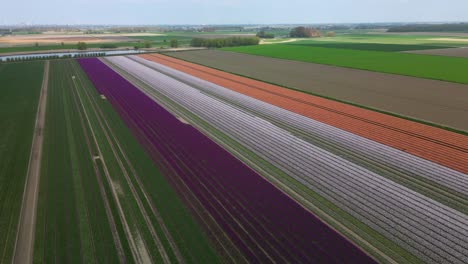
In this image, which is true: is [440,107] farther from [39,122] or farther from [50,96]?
[50,96]

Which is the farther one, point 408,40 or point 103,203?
point 408,40

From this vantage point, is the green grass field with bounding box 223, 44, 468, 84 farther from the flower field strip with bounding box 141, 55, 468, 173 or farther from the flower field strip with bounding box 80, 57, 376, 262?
the flower field strip with bounding box 80, 57, 376, 262

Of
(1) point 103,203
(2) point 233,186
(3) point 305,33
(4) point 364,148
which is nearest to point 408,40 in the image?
(3) point 305,33

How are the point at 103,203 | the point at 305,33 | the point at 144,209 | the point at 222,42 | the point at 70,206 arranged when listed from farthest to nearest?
the point at 305,33 → the point at 222,42 → the point at 103,203 → the point at 70,206 → the point at 144,209

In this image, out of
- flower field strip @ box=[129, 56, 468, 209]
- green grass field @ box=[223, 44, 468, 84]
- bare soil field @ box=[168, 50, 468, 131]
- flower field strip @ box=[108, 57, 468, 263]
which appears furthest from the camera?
green grass field @ box=[223, 44, 468, 84]

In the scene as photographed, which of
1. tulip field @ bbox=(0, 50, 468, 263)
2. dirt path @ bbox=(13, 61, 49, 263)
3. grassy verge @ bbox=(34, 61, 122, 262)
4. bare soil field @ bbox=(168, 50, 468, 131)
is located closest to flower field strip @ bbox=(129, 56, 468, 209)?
tulip field @ bbox=(0, 50, 468, 263)

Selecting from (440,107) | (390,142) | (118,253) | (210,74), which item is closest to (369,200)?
(390,142)

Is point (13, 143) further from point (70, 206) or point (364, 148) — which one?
point (364, 148)
